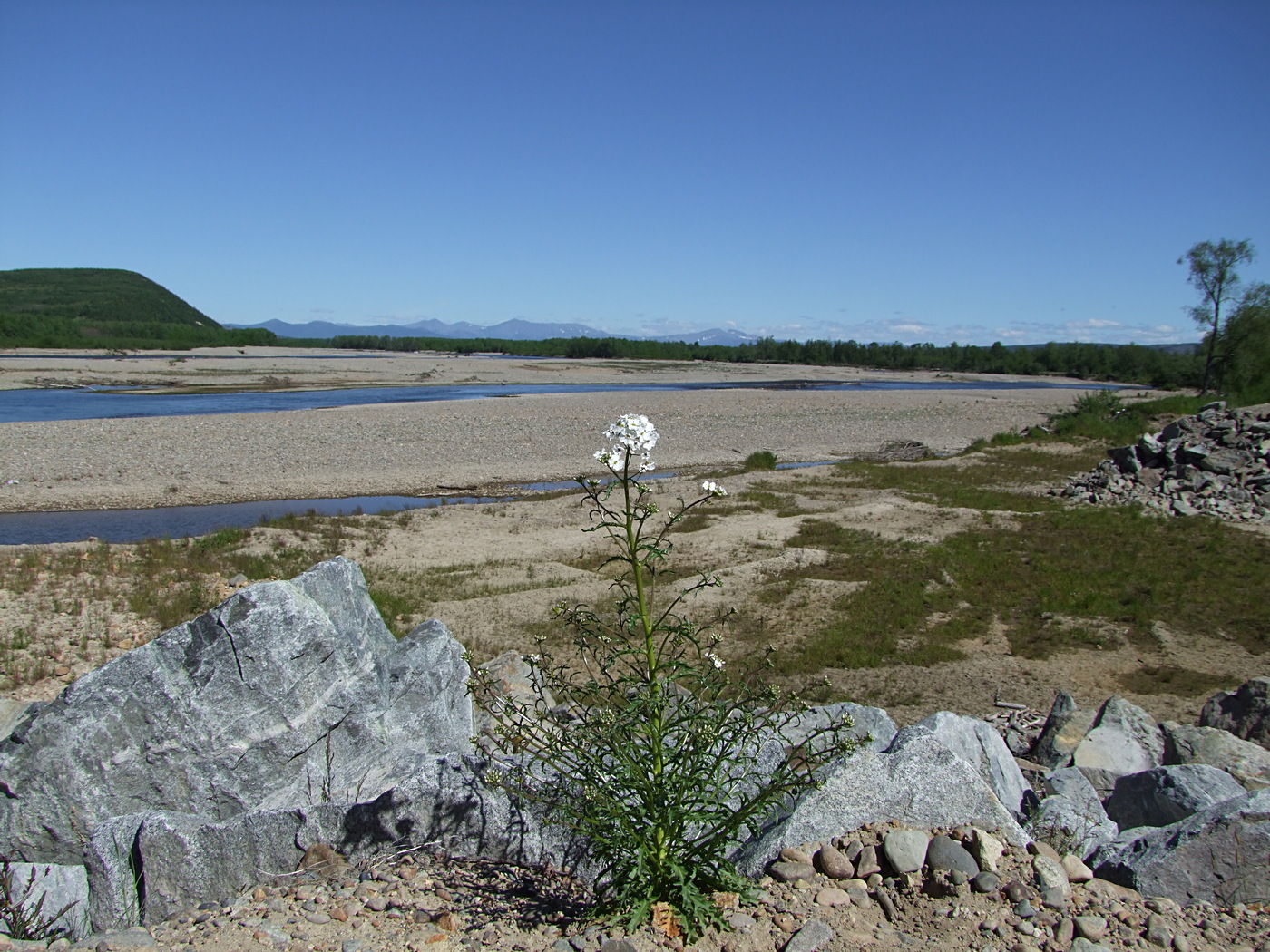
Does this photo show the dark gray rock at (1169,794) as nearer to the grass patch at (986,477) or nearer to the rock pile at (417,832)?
the rock pile at (417,832)

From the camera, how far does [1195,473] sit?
75.3 ft

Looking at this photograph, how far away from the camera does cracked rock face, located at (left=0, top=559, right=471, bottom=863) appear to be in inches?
214

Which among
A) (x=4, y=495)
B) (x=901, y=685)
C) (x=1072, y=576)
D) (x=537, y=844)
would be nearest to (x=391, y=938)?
(x=537, y=844)

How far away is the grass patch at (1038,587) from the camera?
12.8 meters

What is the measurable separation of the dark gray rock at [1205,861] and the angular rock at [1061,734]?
3.00 meters

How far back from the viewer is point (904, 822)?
16.2 feet

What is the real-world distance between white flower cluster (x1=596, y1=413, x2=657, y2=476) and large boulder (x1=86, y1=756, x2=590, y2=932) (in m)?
2.40

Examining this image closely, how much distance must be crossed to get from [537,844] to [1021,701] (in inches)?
310

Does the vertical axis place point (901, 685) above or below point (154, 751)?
below

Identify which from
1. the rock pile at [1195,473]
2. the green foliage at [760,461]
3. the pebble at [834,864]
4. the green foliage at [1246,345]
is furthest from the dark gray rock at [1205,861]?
the green foliage at [1246,345]

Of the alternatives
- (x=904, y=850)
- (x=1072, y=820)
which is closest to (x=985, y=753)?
(x=1072, y=820)

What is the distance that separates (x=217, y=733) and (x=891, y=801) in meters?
4.55

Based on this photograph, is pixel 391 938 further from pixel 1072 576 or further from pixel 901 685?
pixel 1072 576

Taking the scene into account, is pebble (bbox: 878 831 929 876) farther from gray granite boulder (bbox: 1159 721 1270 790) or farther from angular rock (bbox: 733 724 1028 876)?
gray granite boulder (bbox: 1159 721 1270 790)
